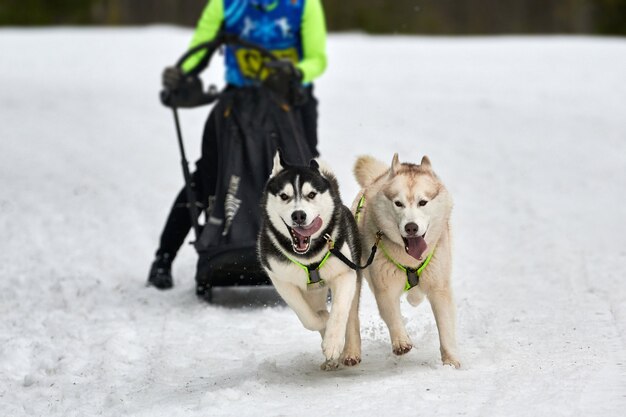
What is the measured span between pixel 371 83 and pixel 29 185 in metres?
7.67

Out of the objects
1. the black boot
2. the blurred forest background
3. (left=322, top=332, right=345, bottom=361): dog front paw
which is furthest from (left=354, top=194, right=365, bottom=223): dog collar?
the blurred forest background

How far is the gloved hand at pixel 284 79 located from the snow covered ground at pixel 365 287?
3.96ft

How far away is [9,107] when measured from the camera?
15.0m

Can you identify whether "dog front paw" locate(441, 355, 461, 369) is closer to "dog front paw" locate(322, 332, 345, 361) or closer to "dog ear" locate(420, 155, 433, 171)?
"dog front paw" locate(322, 332, 345, 361)

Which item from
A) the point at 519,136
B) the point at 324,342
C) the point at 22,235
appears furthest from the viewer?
the point at 519,136

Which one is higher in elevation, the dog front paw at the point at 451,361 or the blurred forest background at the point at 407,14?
the dog front paw at the point at 451,361

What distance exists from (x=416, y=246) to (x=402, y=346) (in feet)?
1.39

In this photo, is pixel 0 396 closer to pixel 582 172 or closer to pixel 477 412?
pixel 477 412

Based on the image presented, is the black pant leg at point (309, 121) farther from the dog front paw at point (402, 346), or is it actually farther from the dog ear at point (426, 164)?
the dog front paw at point (402, 346)

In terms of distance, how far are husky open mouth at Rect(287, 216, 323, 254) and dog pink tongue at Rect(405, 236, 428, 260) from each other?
1.30 ft

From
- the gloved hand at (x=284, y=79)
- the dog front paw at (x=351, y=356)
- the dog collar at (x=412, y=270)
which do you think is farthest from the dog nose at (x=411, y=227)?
the gloved hand at (x=284, y=79)

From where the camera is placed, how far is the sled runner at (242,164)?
575 cm

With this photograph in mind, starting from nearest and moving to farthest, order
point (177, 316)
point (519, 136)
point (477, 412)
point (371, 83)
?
point (477, 412) < point (177, 316) < point (519, 136) < point (371, 83)

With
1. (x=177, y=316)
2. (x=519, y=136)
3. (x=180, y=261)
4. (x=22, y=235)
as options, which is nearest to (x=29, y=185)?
(x=22, y=235)
